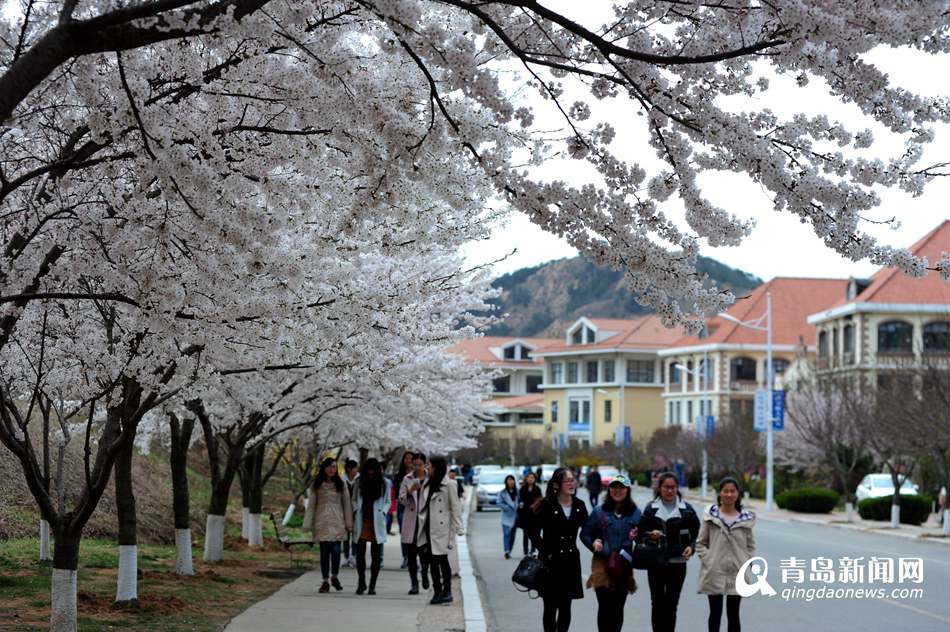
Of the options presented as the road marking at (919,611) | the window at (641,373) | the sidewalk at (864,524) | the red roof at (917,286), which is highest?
the red roof at (917,286)

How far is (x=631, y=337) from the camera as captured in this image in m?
119

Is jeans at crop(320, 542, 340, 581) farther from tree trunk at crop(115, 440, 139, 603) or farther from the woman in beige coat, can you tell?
tree trunk at crop(115, 440, 139, 603)

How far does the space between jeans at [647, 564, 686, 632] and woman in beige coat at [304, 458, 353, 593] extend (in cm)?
583

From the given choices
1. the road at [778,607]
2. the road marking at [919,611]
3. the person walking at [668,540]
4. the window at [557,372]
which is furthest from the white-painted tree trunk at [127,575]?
the window at [557,372]

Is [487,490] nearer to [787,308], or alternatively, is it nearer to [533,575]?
[533,575]

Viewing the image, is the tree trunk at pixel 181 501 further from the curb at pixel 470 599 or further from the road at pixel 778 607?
the road at pixel 778 607

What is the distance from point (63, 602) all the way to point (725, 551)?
5.42 m

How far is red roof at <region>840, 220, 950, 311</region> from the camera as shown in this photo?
6675cm

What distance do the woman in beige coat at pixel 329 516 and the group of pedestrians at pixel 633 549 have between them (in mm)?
5357

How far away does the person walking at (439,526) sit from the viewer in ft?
49.0

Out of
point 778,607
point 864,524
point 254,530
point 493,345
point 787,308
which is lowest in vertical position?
point 864,524

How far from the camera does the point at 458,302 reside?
57.4 feet

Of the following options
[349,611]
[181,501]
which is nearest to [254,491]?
[181,501]

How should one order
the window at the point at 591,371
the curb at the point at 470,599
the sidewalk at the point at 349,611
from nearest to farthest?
the sidewalk at the point at 349,611 < the curb at the point at 470,599 < the window at the point at 591,371
